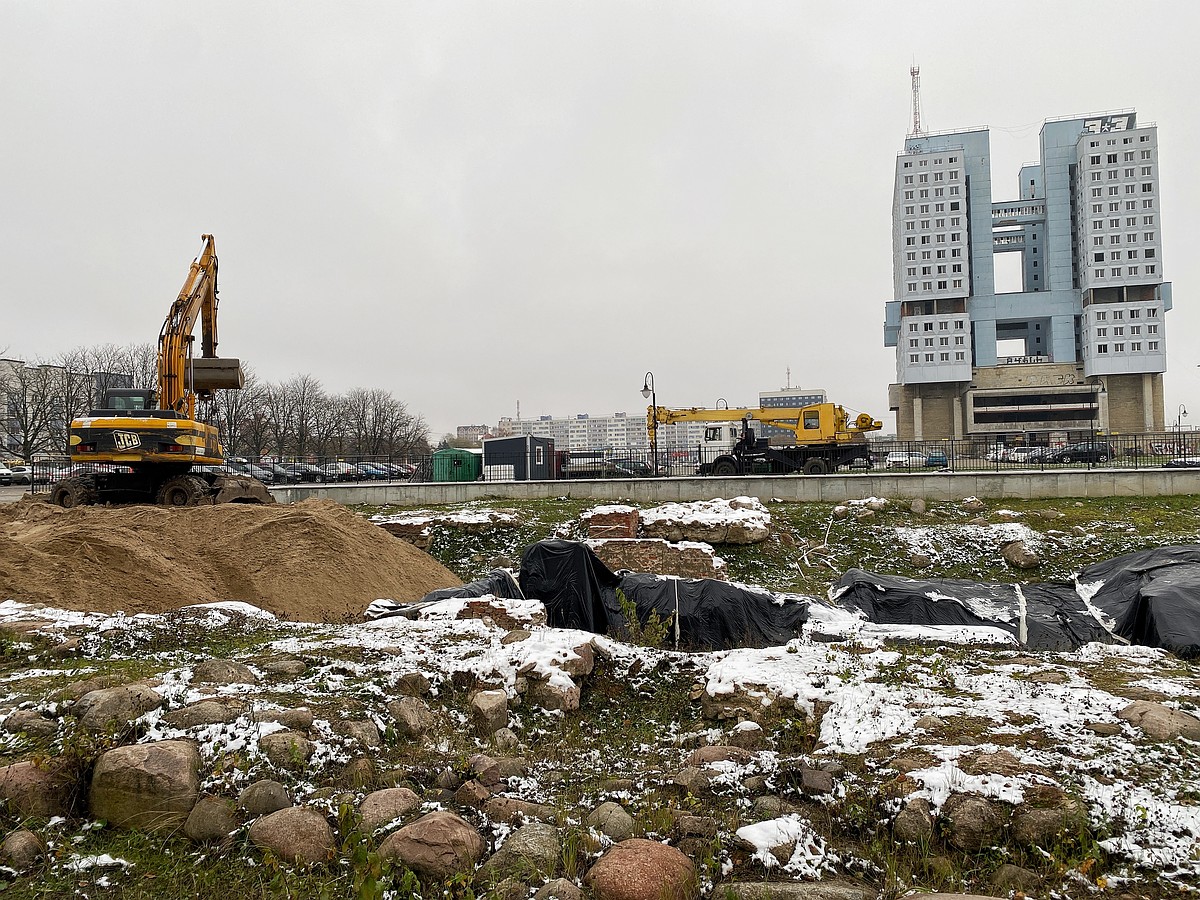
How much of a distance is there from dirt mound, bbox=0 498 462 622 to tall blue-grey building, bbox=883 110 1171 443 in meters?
84.9

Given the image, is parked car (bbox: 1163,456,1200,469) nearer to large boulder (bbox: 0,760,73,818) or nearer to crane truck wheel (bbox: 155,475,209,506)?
crane truck wheel (bbox: 155,475,209,506)

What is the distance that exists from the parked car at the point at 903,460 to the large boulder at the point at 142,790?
26.4 meters

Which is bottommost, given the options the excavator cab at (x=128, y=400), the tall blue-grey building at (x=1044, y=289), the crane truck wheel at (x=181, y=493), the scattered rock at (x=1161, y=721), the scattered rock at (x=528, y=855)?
the scattered rock at (x=528, y=855)

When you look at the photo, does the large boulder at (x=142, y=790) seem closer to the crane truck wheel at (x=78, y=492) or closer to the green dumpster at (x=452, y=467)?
the crane truck wheel at (x=78, y=492)

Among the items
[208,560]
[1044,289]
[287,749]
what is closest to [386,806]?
[287,749]

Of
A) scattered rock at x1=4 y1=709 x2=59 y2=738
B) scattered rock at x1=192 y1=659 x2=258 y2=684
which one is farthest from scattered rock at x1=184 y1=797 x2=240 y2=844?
scattered rock at x1=192 y1=659 x2=258 y2=684

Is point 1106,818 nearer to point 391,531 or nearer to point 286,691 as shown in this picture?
point 286,691

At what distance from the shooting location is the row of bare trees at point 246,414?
46.2 m

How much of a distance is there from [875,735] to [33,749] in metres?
5.41

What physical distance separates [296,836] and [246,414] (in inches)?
2393

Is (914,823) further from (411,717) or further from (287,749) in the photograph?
(287,749)

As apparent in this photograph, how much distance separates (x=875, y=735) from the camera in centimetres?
486

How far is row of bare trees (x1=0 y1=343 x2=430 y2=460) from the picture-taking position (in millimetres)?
46250

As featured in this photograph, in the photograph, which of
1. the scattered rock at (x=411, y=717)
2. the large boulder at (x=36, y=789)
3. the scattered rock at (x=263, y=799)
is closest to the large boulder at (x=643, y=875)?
the scattered rock at (x=263, y=799)
